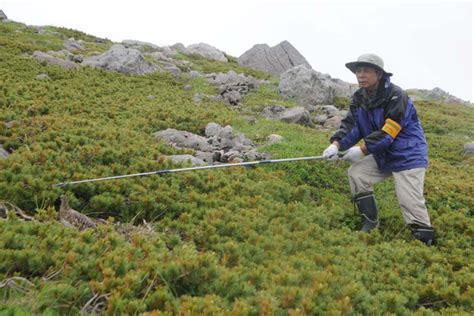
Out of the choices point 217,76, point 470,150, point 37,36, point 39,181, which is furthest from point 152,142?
point 37,36

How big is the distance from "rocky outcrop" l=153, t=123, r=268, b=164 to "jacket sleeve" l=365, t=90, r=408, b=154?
457cm

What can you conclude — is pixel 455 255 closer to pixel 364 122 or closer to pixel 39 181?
pixel 364 122

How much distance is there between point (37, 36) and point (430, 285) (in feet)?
112

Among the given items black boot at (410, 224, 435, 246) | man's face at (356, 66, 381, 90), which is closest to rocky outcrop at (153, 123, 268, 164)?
man's face at (356, 66, 381, 90)

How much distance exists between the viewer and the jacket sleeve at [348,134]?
376 inches

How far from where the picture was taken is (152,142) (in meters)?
12.2

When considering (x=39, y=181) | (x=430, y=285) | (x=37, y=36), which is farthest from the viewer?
(x=37, y=36)

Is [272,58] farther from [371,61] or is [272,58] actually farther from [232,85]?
[371,61]

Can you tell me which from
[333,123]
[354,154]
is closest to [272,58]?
[333,123]

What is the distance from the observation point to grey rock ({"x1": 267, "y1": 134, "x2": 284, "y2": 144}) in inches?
594

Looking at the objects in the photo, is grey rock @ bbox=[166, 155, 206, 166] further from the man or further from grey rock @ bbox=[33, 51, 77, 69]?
grey rock @ bbox=[33, 51, 77, 69]

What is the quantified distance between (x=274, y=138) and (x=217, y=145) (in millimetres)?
2548

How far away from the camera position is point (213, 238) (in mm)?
7094

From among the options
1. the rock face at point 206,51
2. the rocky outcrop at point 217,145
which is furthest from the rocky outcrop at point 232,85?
the rock face at point 206,51
